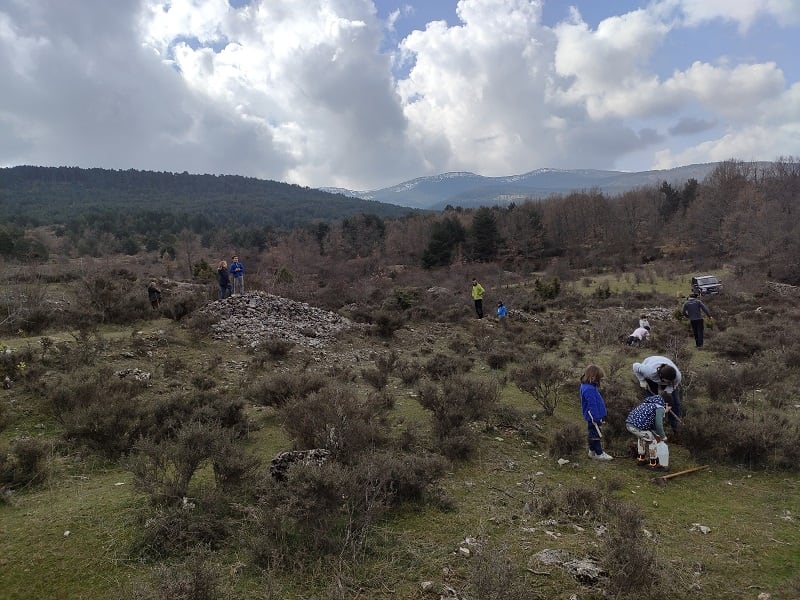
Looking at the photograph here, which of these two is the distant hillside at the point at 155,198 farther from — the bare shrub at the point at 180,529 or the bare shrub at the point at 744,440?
the bare shrub at the point at 180,529

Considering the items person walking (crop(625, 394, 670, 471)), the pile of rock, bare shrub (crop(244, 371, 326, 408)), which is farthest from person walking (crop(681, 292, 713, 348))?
bare shrub (crop(244, 371, 326, 408))

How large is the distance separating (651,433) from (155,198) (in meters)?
138

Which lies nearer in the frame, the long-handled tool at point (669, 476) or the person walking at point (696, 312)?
the long-handled tool at point (669, 476)

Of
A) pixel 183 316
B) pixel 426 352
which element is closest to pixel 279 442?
pixel 426 352

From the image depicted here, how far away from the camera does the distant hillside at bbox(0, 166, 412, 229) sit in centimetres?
10331

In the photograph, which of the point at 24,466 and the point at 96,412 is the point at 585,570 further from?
→ the point at 96,412

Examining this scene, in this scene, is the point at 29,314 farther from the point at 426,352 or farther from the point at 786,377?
the point at 786,377

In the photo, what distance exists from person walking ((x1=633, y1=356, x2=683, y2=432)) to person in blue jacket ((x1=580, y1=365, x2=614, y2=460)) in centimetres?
110

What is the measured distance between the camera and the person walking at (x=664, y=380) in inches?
246

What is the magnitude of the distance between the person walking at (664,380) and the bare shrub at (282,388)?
4745 mm

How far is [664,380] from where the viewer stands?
247 inches

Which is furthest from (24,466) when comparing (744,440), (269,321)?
(269,321)

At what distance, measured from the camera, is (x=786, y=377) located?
29.8 ft

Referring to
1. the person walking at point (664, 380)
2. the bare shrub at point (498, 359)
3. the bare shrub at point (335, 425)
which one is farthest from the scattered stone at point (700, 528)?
the bare shrub at point (498, 359)
